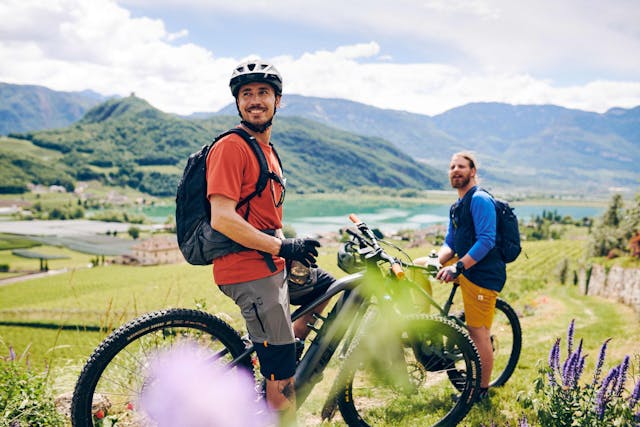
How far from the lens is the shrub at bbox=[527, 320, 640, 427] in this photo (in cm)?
285

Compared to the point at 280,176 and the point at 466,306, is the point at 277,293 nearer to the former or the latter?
the point at 280,176

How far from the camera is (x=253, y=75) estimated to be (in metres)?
3.22

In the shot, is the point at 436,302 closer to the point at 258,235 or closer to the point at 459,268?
the point at 459,268

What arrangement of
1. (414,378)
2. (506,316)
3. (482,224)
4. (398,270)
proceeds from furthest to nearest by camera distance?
(506,316)
(482,224)
(414,378)
(398,270)

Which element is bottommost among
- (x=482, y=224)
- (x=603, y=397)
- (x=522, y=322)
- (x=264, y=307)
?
(x=522, y=322)

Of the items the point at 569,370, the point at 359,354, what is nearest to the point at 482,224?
the point at 569,370

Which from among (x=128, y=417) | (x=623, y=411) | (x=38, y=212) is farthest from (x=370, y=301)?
(x=38, y=212)

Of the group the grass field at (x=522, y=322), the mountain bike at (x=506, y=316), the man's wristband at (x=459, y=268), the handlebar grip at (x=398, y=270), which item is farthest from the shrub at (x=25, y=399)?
the man's wristband at (x=459, y=268)

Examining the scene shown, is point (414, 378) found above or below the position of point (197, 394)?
below

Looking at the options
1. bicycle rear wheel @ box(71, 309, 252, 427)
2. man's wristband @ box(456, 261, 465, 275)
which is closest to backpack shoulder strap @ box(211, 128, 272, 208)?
bicycle rear wheel @ box(71, 309, 252, 427)

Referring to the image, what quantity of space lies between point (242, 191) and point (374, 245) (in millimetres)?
1306

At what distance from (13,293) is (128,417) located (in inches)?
2561

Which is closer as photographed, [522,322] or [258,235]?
[258,235]

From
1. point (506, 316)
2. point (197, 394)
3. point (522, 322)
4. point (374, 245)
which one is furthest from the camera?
point (522, 322)
